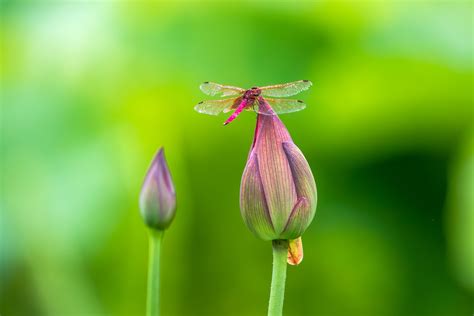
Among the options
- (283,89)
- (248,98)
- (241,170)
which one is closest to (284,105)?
(283,89)

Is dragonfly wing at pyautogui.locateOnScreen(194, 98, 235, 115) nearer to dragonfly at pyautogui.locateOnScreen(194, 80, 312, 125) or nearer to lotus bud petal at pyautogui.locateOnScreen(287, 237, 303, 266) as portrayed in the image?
dragonfly at pyautogui.locateOnScreen(194, 80, 312, 125)

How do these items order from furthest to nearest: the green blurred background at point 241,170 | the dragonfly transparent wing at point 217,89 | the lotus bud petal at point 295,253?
1. the green blurred background at point 241,170
2. the dragonfly transparent wing at point 217,89
3. the lotus bud petal at point 295,253

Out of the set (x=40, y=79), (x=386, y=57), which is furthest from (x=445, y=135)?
(x=40, y=79)

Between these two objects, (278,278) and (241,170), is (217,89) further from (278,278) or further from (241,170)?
(241,170)

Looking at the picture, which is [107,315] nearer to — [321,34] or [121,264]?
[121,264]

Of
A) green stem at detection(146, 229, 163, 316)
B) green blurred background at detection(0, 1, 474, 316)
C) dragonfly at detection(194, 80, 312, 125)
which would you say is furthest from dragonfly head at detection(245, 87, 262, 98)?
green blurred background at detection(0, 1, 474, 316)

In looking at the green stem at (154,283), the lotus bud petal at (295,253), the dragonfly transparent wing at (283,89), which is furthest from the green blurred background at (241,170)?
the green stem at (154,283)

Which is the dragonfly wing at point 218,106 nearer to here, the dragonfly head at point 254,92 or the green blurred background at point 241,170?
the dragonfly head at point 254,92
